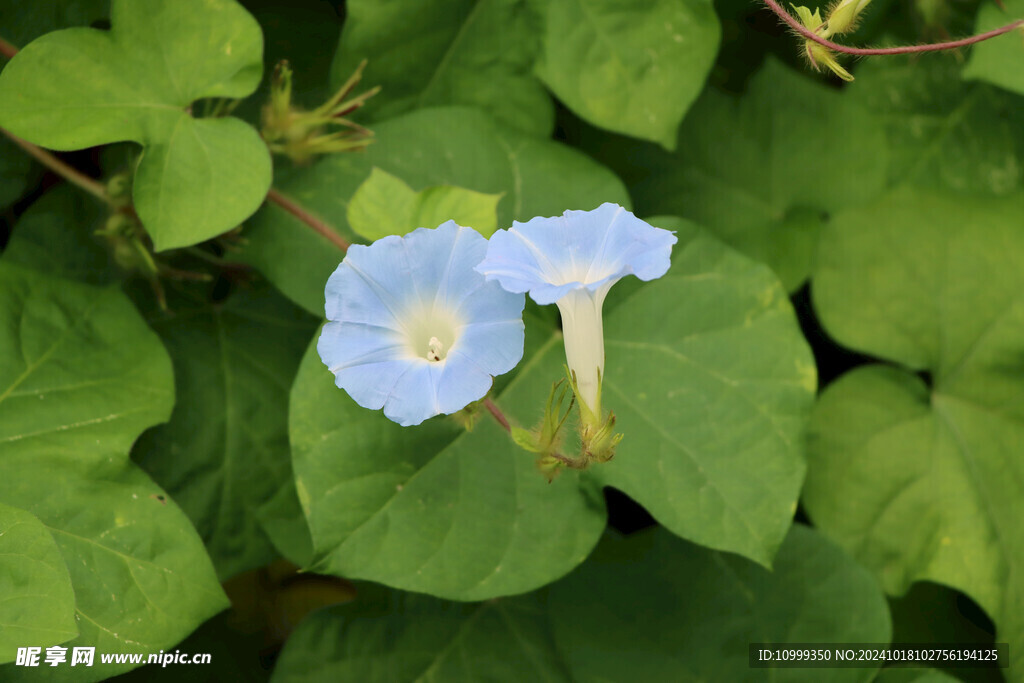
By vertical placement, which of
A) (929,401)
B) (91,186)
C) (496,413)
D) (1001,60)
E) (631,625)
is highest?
(1001,60)

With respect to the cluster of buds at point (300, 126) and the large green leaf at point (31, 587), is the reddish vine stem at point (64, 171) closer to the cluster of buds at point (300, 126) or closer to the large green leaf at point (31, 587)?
the cluster of buds at point (300, 126)

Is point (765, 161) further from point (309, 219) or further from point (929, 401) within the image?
point (309, 219)

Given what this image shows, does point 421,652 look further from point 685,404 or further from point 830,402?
point 830,402

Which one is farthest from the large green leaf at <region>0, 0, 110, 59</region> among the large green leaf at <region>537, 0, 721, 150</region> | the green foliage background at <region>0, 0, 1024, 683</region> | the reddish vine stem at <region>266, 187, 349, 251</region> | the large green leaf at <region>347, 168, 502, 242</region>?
the large green leaf at <region>537, 0, 721, 150</region>

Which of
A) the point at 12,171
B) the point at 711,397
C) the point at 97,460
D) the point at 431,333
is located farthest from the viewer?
the point at 12,171

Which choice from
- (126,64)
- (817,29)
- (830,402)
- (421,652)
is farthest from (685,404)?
(126,64)

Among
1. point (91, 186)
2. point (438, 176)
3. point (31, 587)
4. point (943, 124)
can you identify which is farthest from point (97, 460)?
point (943, 124)

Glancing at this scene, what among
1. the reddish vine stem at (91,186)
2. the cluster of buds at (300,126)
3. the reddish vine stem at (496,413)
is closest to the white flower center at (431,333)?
the reddish vine stem at (496,413)
